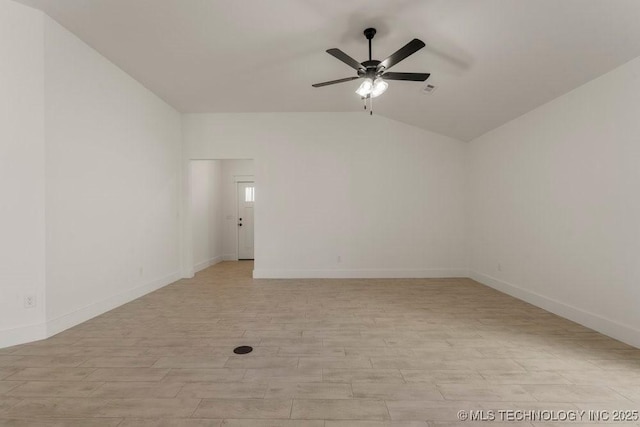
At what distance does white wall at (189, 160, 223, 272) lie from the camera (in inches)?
251

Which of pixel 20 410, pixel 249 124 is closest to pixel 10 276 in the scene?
pixel 20 410

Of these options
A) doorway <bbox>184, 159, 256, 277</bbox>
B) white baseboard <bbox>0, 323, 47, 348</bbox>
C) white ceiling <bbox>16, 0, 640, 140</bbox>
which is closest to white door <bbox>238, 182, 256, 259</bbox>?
doorway <bbox>184, 159, 256, 277</bbox>

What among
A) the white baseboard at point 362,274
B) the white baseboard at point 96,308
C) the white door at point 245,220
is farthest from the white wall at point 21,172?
the white door at point 245,220

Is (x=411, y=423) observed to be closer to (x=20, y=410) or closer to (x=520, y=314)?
(x=20, y=410)

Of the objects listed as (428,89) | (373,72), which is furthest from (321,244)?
(373,72)

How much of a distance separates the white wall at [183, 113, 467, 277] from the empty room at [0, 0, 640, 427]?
14cm

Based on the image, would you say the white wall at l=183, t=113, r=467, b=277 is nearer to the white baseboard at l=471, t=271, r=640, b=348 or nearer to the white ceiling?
the white ceiling

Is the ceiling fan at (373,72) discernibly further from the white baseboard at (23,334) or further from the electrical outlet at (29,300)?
the white baseboard at (23,334)

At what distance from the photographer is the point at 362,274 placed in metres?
5.76

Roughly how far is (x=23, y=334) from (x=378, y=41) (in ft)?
15.2

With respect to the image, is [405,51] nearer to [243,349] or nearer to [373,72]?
[373,72]

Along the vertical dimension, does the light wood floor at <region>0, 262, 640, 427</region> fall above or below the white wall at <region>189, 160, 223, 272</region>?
below

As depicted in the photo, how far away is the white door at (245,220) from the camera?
8.25 metres

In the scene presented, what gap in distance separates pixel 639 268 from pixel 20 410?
4854 mm
